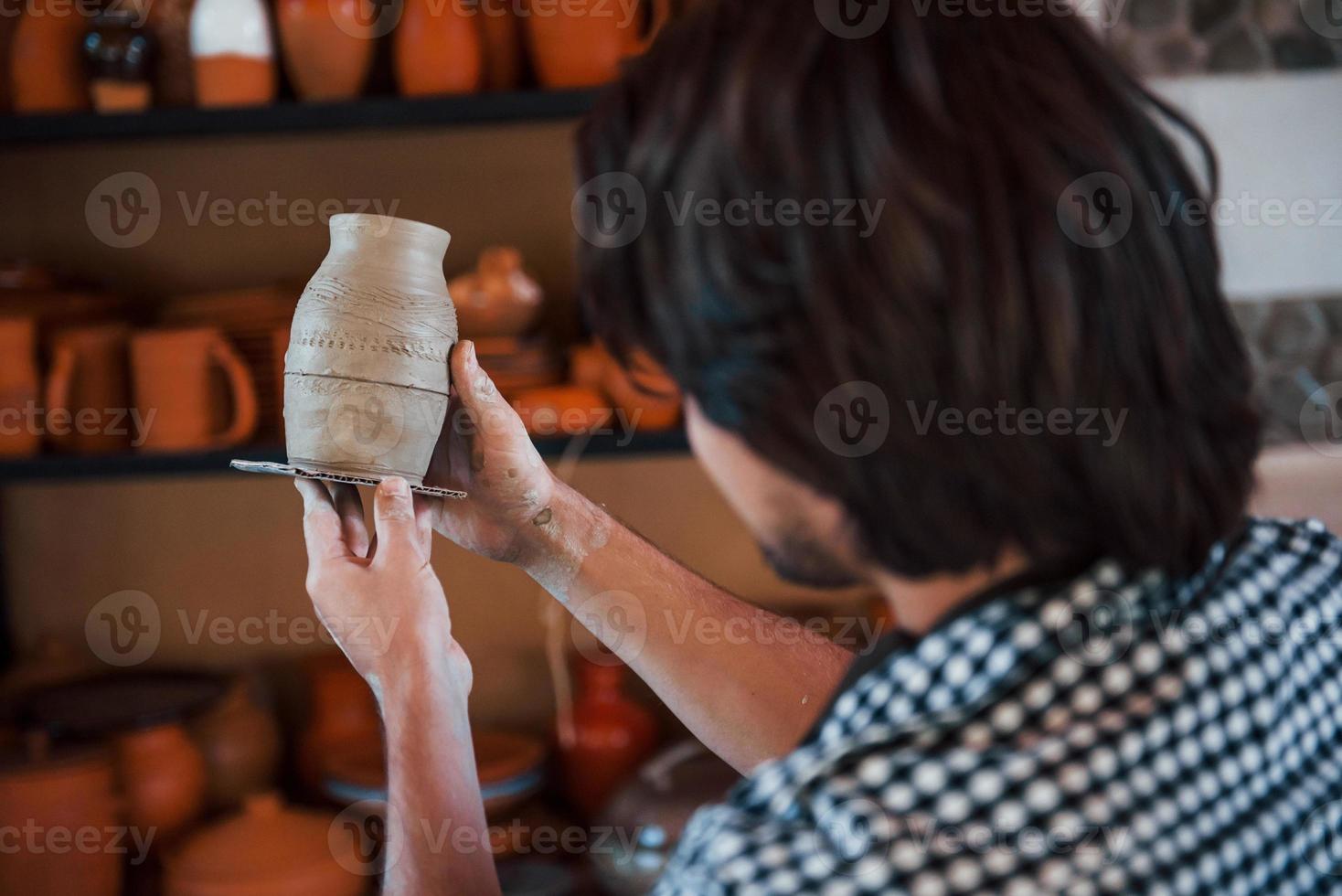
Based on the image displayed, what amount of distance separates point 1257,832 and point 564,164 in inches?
57.4

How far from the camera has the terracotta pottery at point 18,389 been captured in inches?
59.6

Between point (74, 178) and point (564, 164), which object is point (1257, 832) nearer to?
point (564, 164)

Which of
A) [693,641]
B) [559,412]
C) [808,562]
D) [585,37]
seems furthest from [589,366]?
[808,562]

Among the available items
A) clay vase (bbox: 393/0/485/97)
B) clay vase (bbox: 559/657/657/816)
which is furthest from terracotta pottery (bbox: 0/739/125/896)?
clay vase (bbox: 393/0/485/97)

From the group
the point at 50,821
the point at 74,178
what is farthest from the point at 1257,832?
the point at 74,178

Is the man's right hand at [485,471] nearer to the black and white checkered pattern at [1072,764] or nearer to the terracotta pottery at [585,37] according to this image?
the black and white checkered pattern at [1072,764]

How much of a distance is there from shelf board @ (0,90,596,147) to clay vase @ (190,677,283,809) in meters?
0.79

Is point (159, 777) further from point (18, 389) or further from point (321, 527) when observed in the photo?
point (321, 527)

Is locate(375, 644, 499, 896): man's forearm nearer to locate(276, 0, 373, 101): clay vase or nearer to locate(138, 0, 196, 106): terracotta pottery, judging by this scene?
locate(276, 0, 373, 101): clay vase

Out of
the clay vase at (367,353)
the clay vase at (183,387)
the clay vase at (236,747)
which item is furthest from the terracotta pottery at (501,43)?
the clay vase at (236,747)

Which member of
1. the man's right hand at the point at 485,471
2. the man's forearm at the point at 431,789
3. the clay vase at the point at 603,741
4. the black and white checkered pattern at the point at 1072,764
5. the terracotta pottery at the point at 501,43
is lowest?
the clay vase at the point at 603,741

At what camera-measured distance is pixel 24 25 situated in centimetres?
155

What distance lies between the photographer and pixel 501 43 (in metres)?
1.55

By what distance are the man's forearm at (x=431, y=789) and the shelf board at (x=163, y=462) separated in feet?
2.25
